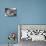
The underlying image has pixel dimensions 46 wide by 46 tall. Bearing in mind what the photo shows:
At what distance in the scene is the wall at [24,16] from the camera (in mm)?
2623

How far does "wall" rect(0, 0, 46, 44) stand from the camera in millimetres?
2623

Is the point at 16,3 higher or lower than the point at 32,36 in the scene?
higher

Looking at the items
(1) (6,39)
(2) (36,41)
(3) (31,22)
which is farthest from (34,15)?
(1) (6,39)

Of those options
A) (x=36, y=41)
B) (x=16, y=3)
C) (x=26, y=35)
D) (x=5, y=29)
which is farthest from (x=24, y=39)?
(x=16, y=3)

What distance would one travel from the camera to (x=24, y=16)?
2631mm

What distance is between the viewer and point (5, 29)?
2627 mm

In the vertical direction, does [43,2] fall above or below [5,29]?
above

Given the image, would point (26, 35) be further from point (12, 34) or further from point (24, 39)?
point (12, 34)

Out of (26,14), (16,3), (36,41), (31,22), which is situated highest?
(16,3)

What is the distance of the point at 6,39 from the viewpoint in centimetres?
262

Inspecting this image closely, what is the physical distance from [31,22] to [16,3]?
0.52 metres

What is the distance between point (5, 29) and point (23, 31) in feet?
1.31

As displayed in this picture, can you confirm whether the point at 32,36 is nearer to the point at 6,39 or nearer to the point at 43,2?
the point at 6,39

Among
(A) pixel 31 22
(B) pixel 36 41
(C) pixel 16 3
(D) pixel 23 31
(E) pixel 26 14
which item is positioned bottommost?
(B) pixel 36 41
